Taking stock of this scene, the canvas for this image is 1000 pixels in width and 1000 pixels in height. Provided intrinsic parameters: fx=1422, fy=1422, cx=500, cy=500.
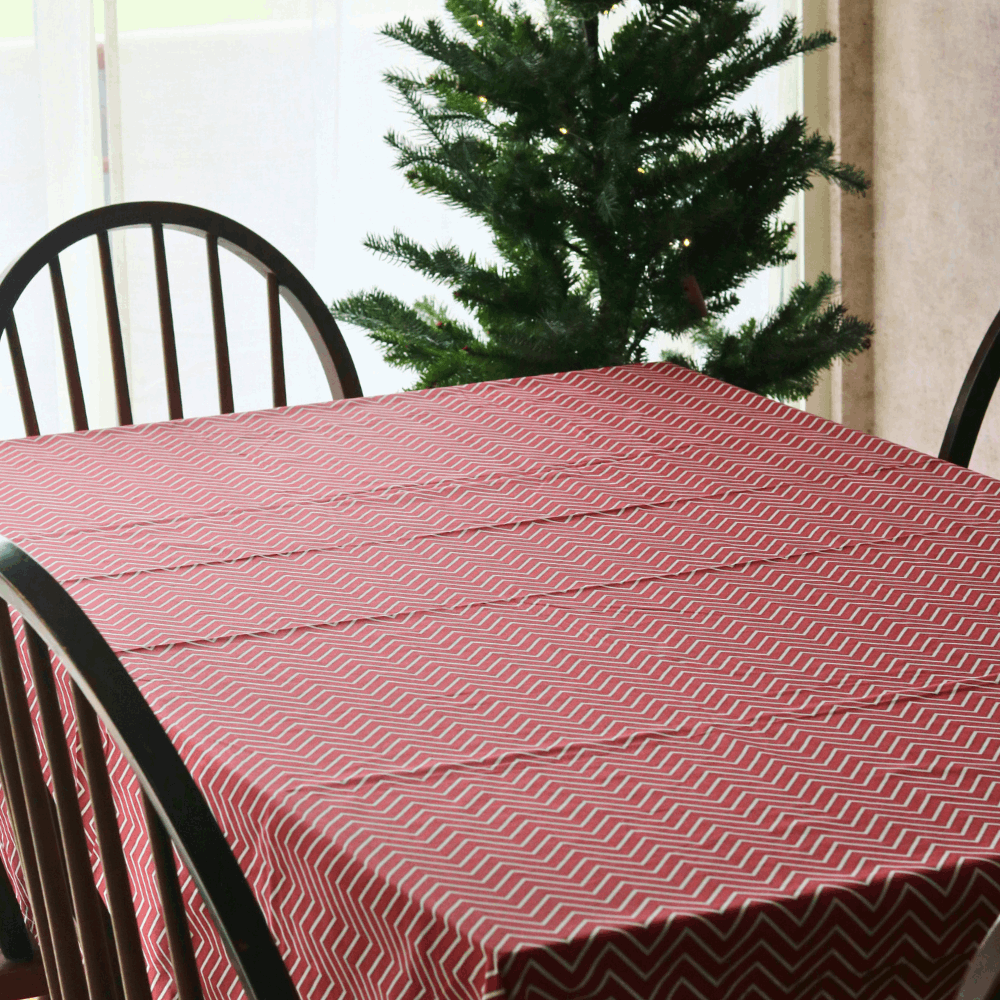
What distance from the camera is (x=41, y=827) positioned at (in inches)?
32.3

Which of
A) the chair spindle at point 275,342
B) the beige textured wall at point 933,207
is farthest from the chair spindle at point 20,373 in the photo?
the beige textured wall at point 933,207

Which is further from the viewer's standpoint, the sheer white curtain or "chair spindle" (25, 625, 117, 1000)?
the sheer white curtain

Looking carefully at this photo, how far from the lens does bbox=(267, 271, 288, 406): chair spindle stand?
171 cm

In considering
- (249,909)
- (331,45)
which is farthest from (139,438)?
(331,45)

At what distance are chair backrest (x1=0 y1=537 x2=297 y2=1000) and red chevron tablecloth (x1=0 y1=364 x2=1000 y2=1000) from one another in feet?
0.23

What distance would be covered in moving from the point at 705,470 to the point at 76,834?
73 cm

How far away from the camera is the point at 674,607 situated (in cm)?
104

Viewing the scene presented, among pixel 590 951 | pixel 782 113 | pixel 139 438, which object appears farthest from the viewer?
pixel 782 113

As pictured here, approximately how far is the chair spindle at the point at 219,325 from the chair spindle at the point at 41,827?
0.87 metres

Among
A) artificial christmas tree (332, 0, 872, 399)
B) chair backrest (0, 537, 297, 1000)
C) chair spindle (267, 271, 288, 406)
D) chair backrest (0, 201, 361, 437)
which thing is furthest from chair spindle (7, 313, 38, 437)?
chair backrest (0, 537, 297, 1000)

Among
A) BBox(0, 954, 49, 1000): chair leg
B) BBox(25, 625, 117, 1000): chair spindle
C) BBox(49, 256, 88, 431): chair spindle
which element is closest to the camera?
BBox(25, 625, 117, 1000): chair spindle

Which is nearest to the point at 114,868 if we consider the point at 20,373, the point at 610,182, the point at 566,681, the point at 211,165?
the point at 566,681

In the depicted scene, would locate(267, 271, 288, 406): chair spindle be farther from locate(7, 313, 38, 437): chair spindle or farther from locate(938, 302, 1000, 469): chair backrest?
locate(938, 302, 1000, 469): chair backrest

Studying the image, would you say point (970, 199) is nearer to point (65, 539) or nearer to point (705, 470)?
point (705, 470)
